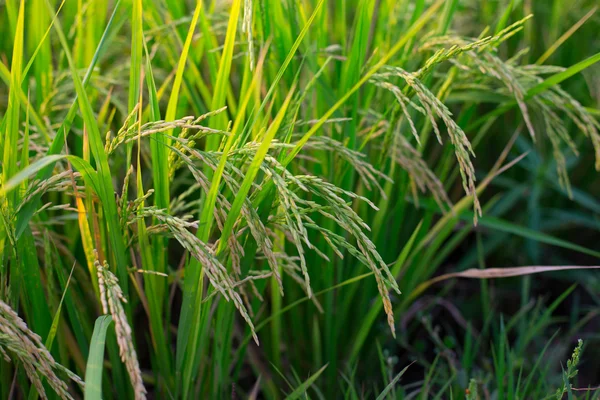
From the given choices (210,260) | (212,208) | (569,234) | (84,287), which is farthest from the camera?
(569,234)

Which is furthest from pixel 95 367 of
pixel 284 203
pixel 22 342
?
pixel 284 203

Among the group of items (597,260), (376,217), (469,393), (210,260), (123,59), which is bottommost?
(597,260)

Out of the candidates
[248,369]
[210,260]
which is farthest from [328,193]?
[248,369]

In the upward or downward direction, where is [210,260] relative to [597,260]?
upward

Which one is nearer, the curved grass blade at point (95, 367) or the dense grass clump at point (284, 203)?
the curved grass blade at point (95, 367)

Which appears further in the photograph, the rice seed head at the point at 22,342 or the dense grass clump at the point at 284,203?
the dense grass clump at the point at 284,203

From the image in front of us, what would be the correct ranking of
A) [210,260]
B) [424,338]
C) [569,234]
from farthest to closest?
[569,234] → [424,338] → [210,260]

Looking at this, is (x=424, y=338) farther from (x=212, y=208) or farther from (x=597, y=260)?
(x=212, y=208)

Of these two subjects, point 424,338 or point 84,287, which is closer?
point 84,287
